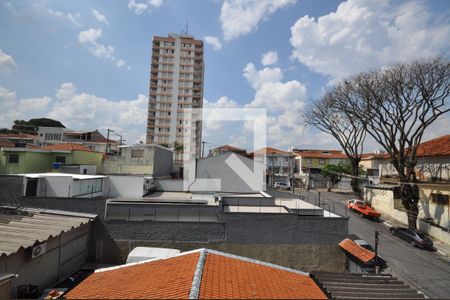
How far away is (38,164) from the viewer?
26344 mm

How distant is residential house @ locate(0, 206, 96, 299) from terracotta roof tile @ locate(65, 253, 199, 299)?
9.99 feet

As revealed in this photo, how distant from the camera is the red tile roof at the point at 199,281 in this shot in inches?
274

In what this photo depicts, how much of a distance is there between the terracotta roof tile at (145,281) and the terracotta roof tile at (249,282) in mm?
549

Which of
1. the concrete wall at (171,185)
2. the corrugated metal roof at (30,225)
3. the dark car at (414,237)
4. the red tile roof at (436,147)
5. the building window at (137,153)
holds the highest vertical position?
the red tile roof at (436,147)

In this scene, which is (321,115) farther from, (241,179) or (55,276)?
(55,276)

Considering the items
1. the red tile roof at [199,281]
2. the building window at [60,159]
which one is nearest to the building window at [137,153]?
the building window at [60,159]

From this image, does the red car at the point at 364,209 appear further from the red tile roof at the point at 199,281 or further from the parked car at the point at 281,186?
the red tile roof at the point at 199,281

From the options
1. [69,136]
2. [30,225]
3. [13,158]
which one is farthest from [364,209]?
[69,136]

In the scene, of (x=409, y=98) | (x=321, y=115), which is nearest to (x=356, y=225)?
(x=409, y=98)

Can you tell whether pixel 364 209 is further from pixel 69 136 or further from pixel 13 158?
pixel 69 136

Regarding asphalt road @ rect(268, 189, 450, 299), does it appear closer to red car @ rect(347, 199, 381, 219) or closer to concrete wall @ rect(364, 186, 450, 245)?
concrete wall @ rect(364, 186, 450, 245)

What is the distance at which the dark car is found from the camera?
65.8 feet

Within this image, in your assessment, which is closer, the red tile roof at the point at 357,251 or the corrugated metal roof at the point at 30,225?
the corrugated metal roof at the point at 30,225

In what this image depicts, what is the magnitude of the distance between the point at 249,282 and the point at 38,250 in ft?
32.4
